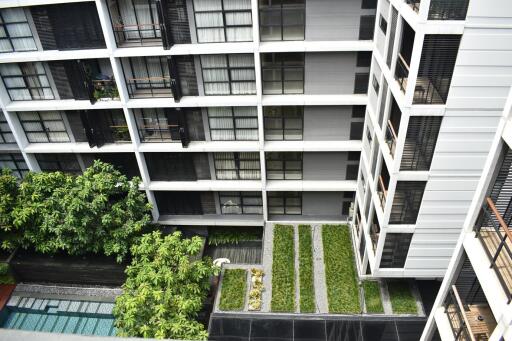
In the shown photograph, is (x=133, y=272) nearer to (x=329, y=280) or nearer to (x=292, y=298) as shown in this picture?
(x=292, y=298)

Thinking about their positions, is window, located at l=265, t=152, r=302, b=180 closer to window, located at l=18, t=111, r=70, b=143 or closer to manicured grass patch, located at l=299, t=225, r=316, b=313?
manicured grass patch, located at l=299, t=225, r=316, b=313

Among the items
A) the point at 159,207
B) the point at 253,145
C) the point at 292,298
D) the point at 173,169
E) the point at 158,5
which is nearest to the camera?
the point at 158,5

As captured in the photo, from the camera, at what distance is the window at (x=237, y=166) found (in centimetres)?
2427

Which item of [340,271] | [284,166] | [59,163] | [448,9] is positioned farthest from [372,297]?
[59,163]

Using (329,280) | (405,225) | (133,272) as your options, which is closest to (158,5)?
(133,272)

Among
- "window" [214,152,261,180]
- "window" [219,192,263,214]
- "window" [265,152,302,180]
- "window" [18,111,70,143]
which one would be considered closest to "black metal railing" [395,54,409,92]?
"window" [265,152,302,180]

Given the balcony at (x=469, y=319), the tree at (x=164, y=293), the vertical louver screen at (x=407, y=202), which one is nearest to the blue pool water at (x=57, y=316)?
the tree at (x=164, y=293)

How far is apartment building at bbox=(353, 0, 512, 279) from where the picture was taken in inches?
489

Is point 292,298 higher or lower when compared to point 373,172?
lower

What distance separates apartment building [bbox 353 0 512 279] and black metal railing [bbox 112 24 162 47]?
35.8ft

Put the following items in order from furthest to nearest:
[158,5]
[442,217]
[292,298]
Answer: [292,298] < [158,5] < [442,217]

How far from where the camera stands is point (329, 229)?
82.3 feet

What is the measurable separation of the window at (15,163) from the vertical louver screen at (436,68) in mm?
23577

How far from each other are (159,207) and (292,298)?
10643 mm
